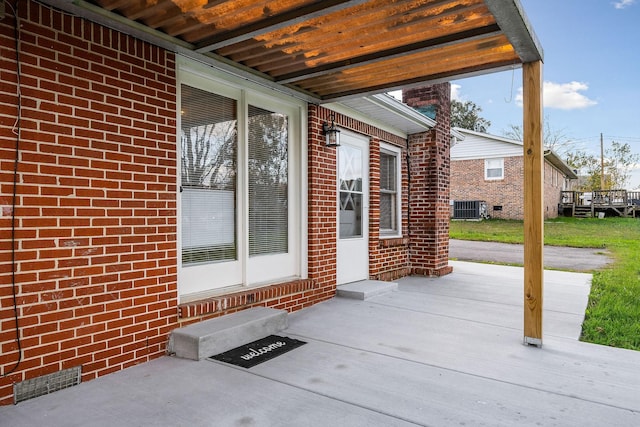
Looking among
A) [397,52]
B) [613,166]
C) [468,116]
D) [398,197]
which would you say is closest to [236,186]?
[397,52]

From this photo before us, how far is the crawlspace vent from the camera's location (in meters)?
2.37

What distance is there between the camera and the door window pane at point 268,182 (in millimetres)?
4297

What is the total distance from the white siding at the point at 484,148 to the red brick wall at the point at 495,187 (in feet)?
0.86

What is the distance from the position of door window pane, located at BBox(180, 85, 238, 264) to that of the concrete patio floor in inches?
41.3

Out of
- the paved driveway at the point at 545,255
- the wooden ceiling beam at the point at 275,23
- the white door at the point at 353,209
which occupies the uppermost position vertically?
the wooden ceiling beam at the point at 275,23

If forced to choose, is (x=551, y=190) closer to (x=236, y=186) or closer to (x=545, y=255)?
(x=545, y=255)

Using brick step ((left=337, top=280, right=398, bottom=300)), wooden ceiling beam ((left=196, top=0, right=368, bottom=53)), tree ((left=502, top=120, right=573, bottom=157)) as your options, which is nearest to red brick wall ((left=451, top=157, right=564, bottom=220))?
tree ((left=502, top=120, right=573, bottom=157))

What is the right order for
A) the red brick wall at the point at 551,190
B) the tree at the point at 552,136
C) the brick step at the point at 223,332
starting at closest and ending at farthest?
the brick step at the point at 223,332, the red brick wall at the point at 551,190, the tree at the point at 552,136

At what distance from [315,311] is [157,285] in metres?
2.03

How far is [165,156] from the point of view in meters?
3.24

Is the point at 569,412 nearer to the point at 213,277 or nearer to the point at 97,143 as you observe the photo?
the point at 213,277

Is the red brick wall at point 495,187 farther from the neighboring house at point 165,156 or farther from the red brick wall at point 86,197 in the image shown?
the red brick wall at point 86,197

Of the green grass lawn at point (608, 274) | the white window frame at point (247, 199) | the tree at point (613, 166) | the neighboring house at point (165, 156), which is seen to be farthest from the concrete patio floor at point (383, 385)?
the tree at point (613, 166)

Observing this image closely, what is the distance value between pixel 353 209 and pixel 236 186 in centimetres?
243
